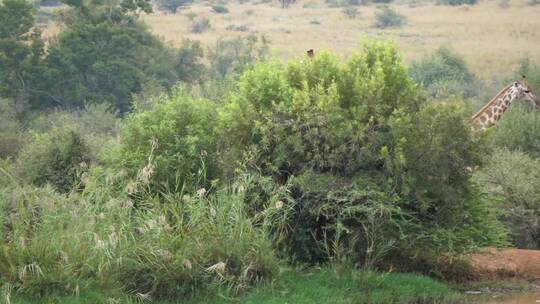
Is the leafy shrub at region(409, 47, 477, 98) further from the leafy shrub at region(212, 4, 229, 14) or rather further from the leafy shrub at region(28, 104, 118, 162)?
the leafy shrub at region(212, 4, 229, 14)

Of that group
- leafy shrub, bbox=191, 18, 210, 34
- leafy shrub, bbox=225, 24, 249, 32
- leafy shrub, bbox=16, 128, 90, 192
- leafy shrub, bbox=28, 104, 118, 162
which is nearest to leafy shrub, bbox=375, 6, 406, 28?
leafy shrub, bbox=225, 24, 249, 32

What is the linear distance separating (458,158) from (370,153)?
1441 mm

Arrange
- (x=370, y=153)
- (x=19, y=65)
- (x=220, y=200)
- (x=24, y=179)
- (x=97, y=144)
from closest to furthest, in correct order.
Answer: (x=220, y=200) < (x=370, y=153) < (x=24, y=179) < (x=97, y=144) < (x=19, y=65)

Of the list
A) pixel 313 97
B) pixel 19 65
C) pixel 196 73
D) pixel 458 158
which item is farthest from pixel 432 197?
pixel 196 73

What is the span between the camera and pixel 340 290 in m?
13.1

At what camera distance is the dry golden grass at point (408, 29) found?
50406 mm

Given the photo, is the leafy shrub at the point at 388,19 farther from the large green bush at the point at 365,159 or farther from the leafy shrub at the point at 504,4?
the large green bush at the point at 365,159

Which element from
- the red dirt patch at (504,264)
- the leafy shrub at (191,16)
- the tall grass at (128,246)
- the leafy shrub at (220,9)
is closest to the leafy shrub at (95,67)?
the leafy shrub at (191,16)

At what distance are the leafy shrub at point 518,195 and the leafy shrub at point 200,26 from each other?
132 feet

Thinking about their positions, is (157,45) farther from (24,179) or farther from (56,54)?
(24,179)

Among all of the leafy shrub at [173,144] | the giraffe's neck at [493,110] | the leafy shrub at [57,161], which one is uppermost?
the leafy shrub at [173,144]

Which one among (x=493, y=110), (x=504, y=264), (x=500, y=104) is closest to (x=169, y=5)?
(x=500, y=104)

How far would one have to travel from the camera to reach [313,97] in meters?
14.8

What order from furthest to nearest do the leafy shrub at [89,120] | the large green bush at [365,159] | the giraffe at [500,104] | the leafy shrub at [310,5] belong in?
the leafy shrub at [310,5] → the leafy shrub at [89,120] → the giraffe at [500,104] → the large green bush at [365,159]
